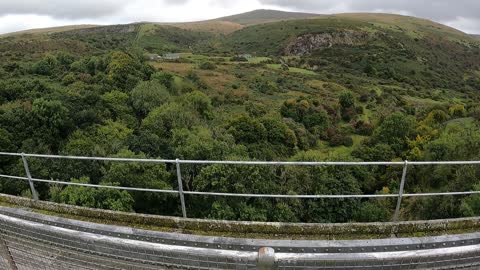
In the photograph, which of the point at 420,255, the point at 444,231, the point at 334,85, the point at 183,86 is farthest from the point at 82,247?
the point at 334,85

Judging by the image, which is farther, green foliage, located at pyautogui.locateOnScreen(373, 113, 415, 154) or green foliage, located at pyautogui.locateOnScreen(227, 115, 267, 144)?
green foliage, located at pyautogui.locateOnScreen(373, 113, 415, 154)

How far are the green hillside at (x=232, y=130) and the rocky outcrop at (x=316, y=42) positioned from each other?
3374 cm

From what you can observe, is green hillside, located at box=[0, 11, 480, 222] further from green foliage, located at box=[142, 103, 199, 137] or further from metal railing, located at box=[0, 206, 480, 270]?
metal railing, located at box=[0, 206, 480, 270]

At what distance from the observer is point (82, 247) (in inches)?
154

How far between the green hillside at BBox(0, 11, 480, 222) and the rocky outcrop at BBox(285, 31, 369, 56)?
111 feet

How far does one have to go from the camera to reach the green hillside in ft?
72.5

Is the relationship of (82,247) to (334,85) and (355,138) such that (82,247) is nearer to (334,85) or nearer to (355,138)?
(355,138)

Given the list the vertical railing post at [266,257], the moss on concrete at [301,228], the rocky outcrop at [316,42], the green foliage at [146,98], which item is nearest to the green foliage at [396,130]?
the green foliage at [146,98]

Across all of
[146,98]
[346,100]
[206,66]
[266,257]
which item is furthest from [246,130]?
[206,66]

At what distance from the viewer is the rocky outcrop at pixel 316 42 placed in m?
143

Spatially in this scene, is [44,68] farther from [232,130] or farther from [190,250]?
[190,250]

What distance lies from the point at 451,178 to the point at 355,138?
28.5m

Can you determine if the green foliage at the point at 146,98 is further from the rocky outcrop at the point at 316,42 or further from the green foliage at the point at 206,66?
the rocky outcrop at the point at 316,42

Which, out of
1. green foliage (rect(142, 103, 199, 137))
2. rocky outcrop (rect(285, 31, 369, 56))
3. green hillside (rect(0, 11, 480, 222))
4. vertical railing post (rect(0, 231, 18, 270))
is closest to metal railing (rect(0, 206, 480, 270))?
vertical railing post (rect(0, 231, 18, 270))
